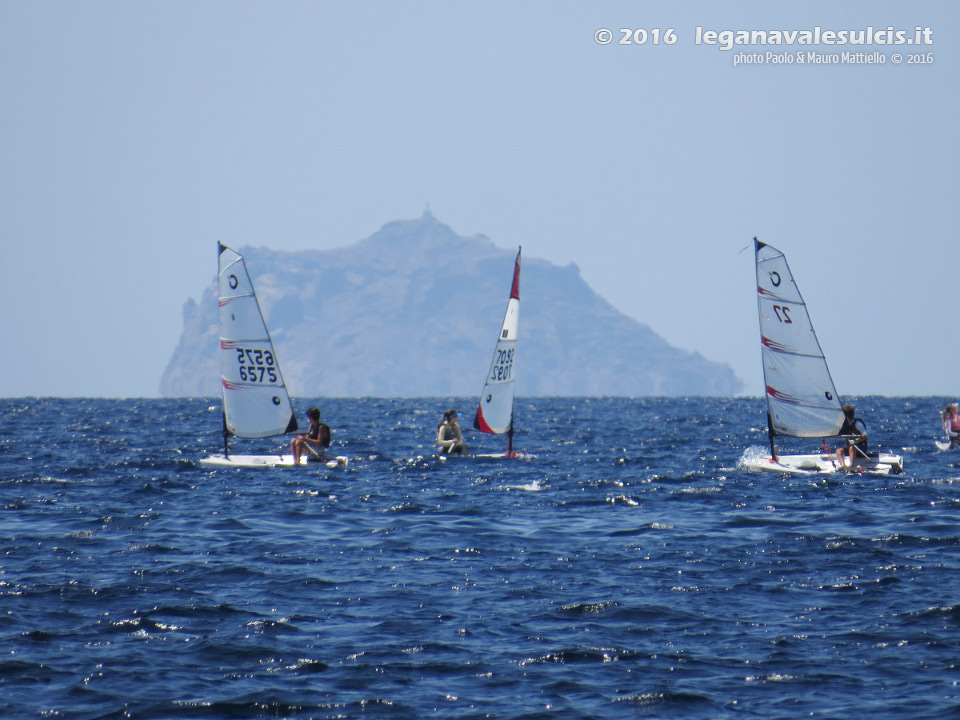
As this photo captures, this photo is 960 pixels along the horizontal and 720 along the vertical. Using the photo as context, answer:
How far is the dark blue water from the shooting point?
1031cm

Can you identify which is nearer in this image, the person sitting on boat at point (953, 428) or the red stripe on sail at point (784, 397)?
the red stripe on sail at point (784, 397)

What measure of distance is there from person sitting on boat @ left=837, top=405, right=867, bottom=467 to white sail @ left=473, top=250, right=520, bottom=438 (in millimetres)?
9198

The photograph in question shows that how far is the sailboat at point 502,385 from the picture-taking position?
31.4m

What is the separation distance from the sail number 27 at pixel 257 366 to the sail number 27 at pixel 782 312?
13410mm

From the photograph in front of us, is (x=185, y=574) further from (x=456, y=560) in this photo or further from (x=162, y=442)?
(x=162, y=442)

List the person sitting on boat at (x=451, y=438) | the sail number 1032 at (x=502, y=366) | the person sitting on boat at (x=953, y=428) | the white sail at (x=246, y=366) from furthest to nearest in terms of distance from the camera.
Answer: the person sitting on boat at (x=953, y=428), the person sitting on boat at (x=451, y=438), the sail number 1032 at (x=502, y=366), the white sail at (x=246, y=366)

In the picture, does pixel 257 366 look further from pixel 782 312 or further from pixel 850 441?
pixel 850 441

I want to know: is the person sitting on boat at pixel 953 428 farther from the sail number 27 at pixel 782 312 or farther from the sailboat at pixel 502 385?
the sailboat at pixel 502 385

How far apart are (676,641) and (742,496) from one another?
12.2 m

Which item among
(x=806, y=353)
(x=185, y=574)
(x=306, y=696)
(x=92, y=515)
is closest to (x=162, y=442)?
(x=92, y=515)

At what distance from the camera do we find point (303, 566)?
52.7 ft

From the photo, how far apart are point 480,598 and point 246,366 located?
17115 mm

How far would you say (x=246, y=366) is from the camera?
29.7 meters

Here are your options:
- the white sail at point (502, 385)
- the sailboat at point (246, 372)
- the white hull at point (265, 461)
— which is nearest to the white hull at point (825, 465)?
the white sail at point (502, 385)
